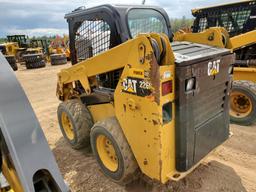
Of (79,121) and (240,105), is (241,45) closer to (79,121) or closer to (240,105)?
(240,105)

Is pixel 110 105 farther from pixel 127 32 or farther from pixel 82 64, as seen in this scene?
pixel 127 32

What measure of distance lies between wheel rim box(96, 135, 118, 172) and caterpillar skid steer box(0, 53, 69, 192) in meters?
1.80

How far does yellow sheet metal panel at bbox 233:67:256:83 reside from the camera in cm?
484

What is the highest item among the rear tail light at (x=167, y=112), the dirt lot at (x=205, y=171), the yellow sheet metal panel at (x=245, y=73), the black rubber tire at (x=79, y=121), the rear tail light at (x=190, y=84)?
the rear tail light at (x=190, y=84)

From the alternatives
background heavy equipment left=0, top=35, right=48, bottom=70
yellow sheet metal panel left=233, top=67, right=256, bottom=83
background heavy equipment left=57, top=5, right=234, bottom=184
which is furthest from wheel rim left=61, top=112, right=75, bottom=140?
background heavy equipment left=0, top=35, right=48, bottom=70

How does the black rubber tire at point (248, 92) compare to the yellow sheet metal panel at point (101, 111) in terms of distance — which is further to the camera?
the black rubber tire at point (248, 92)

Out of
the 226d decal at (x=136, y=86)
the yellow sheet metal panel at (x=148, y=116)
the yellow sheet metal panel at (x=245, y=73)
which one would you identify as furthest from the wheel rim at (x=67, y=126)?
the yellow sheet metal panel at (x=245, y=73)

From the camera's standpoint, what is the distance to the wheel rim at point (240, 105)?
15.2ft

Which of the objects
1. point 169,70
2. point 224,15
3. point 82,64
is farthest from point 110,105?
point 224,15

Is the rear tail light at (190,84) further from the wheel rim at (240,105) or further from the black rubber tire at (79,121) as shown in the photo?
the wheel rim at (240,105)

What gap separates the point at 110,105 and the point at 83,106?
2.40 ft

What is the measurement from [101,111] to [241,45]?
10.5 feet

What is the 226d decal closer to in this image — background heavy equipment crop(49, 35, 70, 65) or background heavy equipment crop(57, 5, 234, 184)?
background heavy equipment crop(57, 5, 234, 184)

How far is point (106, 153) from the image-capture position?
3.17 meters
